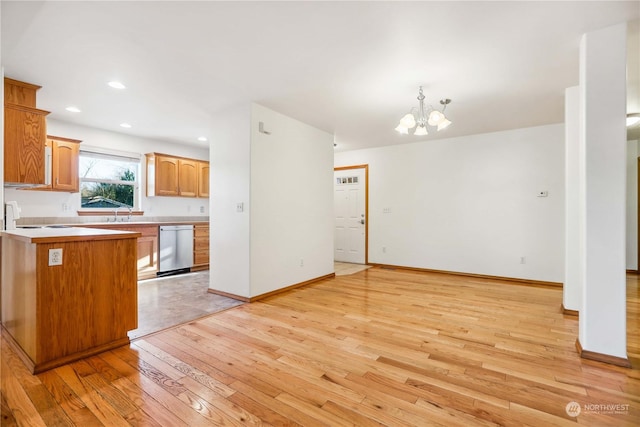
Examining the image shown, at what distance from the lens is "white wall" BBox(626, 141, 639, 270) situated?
18.4ft

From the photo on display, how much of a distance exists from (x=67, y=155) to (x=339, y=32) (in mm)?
4549

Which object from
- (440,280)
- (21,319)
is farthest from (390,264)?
(21,319)

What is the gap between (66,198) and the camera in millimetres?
4699

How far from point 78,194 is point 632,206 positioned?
32.2ft

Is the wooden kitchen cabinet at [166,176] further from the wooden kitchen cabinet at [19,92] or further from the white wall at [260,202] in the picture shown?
the wooden kitchen cabinet at [19,92]

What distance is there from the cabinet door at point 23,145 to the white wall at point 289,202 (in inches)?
85.9

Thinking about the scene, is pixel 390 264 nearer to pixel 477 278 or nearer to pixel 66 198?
pixel 477 278

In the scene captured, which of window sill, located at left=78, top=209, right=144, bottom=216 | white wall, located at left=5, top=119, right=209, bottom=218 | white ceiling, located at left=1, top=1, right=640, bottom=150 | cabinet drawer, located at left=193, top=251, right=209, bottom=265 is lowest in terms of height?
cabinet drawer, located at left=193, top=251, right=209, bottom=265

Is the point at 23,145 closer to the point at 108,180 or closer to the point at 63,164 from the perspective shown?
the point at 63,164

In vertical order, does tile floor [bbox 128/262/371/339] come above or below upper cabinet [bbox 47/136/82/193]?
below

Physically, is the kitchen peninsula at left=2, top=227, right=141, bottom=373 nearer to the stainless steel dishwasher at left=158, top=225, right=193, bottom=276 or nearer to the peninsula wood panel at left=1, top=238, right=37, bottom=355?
the peninsula wood panel at left=1, top=238, right=37, bottom=355

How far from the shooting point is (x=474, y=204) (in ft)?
17.2

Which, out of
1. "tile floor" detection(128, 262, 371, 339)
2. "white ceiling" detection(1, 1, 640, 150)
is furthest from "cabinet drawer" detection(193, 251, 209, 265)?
"white ceiling" detection(1, 1, 640, 150)

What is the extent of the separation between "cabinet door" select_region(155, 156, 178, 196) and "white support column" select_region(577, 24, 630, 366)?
5.95 m
